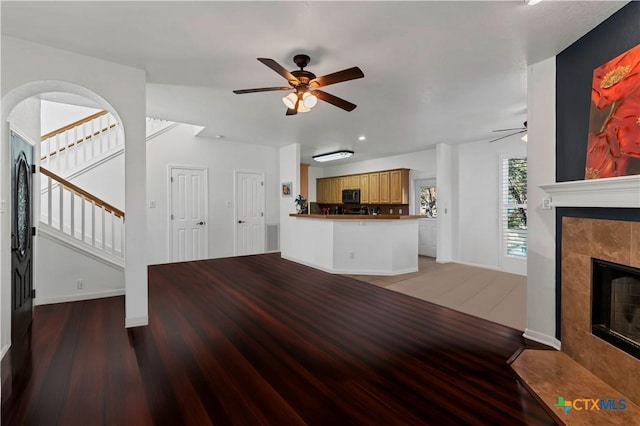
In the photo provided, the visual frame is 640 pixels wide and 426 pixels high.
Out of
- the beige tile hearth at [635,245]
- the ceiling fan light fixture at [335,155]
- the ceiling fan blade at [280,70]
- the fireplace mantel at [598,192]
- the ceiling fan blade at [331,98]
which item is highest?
the ceiling fan light fixture at [335,155]

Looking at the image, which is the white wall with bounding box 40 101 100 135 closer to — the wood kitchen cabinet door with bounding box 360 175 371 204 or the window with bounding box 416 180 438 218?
the wood kitchen cabinet door with bounding box 360 175 371 204

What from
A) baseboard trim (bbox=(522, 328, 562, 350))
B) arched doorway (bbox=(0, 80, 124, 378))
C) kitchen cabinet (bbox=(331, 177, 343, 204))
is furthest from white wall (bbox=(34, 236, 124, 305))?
kitchen cabinet (bbox=(331, 177, 343, 204))

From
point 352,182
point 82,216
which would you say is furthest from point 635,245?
point 352,182

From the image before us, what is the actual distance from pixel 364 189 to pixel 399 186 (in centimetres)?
116

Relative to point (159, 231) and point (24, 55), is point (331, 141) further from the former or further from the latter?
point (24, 55)

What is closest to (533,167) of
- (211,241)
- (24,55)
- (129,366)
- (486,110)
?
(486,110)

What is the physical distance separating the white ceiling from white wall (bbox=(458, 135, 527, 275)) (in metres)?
1.68

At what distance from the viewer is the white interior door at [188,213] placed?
598cm

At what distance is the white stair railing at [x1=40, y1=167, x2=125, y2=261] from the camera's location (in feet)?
12.2

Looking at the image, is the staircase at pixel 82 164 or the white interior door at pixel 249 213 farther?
the white interior door at pixel 249 213

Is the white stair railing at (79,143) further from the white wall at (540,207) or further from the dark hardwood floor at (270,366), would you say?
the white wall at (540,207)

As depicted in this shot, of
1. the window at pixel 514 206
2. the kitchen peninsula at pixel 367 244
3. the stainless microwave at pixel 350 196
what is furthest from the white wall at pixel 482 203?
the stainless microwave at pixel 350 196

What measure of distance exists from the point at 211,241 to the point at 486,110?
5816 mm

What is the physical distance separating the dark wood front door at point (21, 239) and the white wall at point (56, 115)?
326cm
